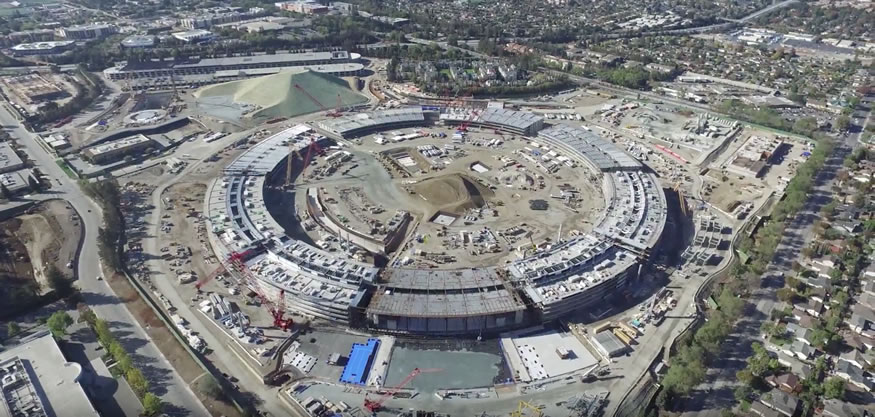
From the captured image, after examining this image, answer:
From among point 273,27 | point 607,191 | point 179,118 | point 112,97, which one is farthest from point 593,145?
point 273,27

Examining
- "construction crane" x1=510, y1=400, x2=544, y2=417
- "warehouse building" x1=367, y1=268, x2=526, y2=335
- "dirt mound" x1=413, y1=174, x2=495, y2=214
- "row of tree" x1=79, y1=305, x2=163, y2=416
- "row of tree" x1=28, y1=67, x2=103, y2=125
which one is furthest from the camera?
"row of tree" x1=28, y1=67, x2=103, y2=125

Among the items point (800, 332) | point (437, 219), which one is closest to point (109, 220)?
point (437, 219)

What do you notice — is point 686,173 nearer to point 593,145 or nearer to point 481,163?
point 593,145

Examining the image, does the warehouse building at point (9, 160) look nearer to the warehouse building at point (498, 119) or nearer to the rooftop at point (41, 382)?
the rooftop at point (41, 382)

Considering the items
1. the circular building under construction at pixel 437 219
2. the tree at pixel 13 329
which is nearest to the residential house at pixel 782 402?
the circular building under construction at pixel 437 219

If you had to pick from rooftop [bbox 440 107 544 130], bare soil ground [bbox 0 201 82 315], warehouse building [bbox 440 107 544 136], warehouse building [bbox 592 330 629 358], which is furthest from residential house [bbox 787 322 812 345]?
bare soil ground [bbox 0 201 82 315]

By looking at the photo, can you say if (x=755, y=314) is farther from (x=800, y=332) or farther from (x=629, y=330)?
(x=629, y=330)

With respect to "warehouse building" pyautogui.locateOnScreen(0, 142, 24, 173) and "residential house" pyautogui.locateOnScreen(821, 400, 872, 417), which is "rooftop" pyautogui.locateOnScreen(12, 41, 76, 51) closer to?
"warehouse building" pyautogui.locateOnScreen(0, 142, 24, 173)
